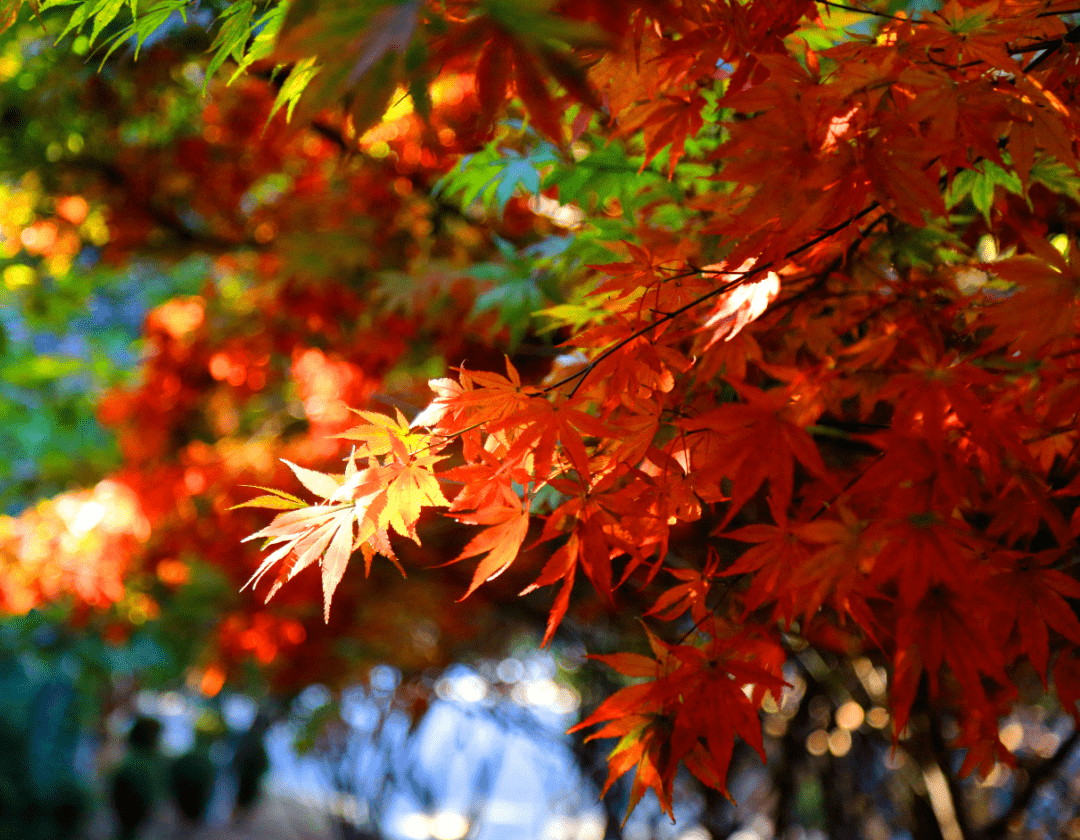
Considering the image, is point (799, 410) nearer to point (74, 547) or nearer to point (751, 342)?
point (751, 342)

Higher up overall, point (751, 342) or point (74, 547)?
point (751, 342)

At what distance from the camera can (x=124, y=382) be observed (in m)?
5.35

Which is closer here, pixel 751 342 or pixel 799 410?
pixel 799 410

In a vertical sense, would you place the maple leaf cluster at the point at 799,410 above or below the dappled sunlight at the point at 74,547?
above

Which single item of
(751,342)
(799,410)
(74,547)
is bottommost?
(74,547)

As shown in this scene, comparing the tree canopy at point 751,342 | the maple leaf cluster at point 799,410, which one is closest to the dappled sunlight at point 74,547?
the tree canopy at point 751,342

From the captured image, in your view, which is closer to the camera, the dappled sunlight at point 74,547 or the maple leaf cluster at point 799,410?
the maple leaf cluster at point 799,410

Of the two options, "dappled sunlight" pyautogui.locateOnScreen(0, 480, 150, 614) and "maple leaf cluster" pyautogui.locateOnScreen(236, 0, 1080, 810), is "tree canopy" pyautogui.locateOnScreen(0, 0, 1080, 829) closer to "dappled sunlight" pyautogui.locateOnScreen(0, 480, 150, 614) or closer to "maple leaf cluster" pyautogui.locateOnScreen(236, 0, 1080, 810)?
"maple leaf cluster" pyautogui.locateOnScreen(236, 0, 1080, 810)

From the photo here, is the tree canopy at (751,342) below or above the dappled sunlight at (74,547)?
above

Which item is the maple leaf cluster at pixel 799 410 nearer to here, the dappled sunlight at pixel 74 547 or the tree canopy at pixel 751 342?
the tree canopy at pixel 751 342

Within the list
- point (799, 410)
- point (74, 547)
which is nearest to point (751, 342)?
point (799, 410)

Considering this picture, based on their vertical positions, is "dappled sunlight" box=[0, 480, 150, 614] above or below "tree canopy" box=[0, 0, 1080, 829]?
below

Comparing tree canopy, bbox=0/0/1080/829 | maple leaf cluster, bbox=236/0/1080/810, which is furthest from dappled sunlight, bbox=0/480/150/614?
maple leaf cluster, bbox=236/0/1080/810

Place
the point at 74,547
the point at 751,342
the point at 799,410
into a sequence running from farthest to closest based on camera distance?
the point at 74,547 < the point at 751,342 < the point at 799,410
